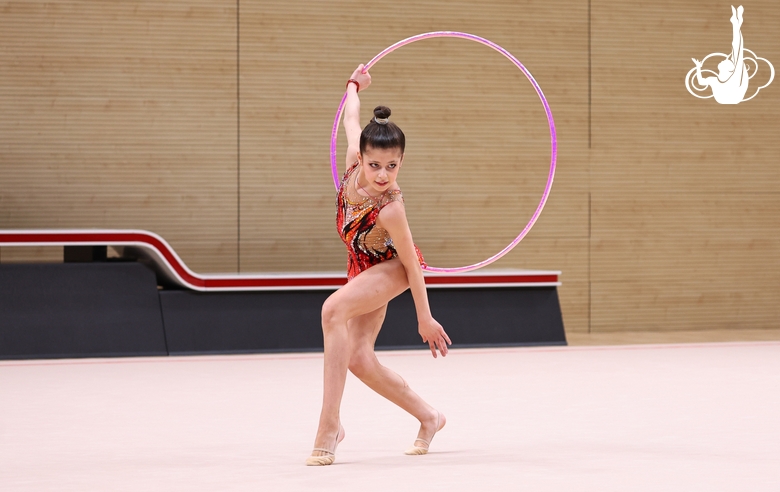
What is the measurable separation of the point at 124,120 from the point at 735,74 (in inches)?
225

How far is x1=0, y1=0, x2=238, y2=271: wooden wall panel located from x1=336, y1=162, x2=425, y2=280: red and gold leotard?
17.1 ft

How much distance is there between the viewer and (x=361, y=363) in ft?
12.9

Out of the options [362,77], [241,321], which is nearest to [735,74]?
[241,321]

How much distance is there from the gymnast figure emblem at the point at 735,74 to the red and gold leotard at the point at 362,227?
6.83m

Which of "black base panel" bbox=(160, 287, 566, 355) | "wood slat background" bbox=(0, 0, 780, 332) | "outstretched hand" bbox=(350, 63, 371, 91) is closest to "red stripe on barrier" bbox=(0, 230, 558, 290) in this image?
"black base panel" bbox=(160, 287, 566, 355)

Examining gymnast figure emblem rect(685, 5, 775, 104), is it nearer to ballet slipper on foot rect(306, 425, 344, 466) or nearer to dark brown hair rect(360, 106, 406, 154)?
dark brown hair rect(360, 106, 406, 154)

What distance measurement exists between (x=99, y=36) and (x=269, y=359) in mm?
3221

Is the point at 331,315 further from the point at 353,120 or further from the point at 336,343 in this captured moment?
the point at 353,120

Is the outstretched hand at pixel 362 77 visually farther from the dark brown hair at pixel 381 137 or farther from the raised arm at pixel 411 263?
the raised arm at pixel 411 263

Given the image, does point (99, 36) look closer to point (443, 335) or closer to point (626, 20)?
point (626, 20)

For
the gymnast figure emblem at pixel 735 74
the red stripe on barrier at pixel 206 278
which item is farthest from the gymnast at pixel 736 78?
the red stripe on barrier at pixel 206 278

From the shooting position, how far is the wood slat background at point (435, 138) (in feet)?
29.0

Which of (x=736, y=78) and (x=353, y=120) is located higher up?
(x=736, y=78)

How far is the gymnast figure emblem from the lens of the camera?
10.1 m
